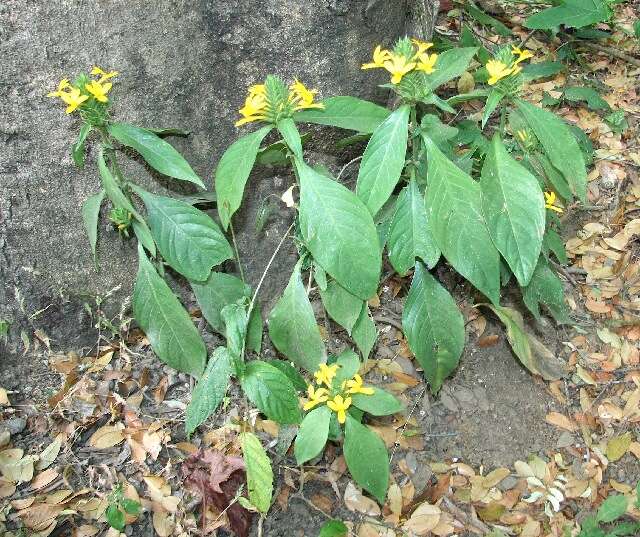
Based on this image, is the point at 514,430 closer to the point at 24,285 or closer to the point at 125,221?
the point at 125,221

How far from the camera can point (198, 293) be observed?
6.27 feet

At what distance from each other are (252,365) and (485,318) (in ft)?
2.91

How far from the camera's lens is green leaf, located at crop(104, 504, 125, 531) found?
5.76 ft

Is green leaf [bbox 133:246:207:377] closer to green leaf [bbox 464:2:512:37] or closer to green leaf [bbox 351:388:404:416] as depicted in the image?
green leaf [bbox 351:388:404:416]

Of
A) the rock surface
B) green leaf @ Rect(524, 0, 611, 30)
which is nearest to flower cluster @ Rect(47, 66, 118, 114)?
the rock surface

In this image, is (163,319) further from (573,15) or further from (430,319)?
(573,15)

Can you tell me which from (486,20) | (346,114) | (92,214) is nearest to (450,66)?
(346,114)

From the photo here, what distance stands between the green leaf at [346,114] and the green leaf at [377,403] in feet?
2.14

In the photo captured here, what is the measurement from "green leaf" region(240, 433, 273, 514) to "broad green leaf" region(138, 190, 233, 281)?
0.43 metres

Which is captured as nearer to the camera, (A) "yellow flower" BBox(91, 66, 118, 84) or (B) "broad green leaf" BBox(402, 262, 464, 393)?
(A) "yellow flower" BBox(91, 66, 118, 84)

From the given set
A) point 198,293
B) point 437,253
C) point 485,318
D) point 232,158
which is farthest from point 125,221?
point 485,318

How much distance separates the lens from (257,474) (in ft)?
5.61

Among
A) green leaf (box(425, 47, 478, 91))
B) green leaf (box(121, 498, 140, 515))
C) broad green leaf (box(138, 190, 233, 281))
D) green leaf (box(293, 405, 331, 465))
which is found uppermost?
green leaf (box(425, 47, 478, 91))

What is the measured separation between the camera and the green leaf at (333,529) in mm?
1797
